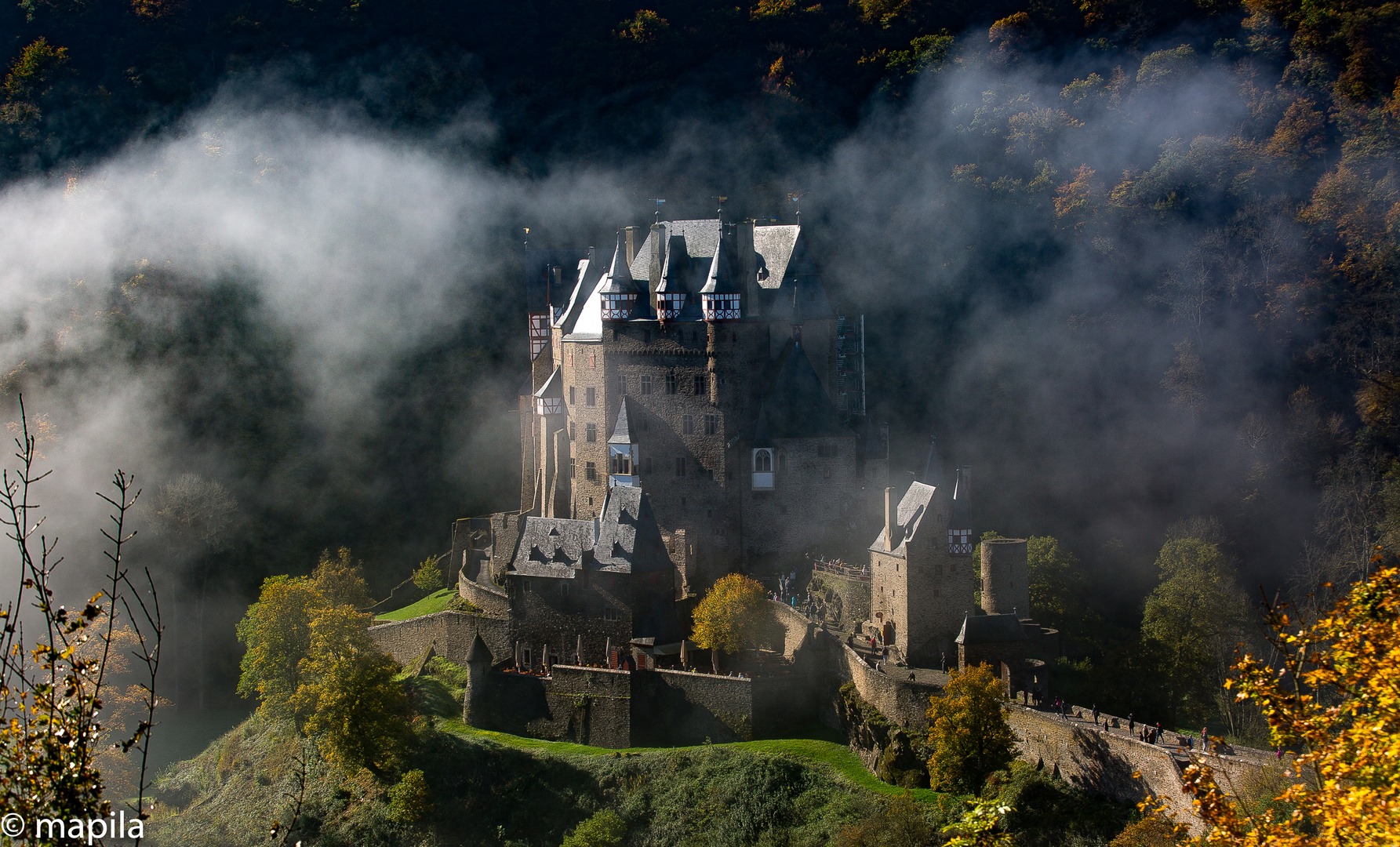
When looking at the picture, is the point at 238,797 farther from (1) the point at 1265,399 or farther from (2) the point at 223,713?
(1) the point at 1265,399

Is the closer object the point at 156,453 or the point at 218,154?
the point at 156,453

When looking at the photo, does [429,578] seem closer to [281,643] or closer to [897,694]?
[281,643]

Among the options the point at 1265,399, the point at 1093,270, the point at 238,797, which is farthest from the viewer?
the point at 1093,270

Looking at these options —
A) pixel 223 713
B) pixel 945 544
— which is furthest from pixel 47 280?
pixel 945 544

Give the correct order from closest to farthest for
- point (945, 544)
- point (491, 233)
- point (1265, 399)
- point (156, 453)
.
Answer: point (945, 544)
point (1265, 399)
point (156, 453)
point (491, 233)

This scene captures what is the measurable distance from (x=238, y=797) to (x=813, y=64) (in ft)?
173

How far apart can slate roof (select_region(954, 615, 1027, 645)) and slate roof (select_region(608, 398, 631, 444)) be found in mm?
17342

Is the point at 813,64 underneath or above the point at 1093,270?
above

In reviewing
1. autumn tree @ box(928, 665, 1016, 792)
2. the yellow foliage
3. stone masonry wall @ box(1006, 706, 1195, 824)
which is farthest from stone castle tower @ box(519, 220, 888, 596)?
autumn tree @ box(928, 665, 1016, 792)

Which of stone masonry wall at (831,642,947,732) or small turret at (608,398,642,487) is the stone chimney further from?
small turret at (608,398,642,487)

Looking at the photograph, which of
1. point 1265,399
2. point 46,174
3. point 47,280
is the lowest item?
point 1265,399

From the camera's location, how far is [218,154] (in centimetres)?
7456

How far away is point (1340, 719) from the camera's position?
51.0 ft

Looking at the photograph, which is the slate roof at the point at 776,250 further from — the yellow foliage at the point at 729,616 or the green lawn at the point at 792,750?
the green lawn at the point at 792,750
